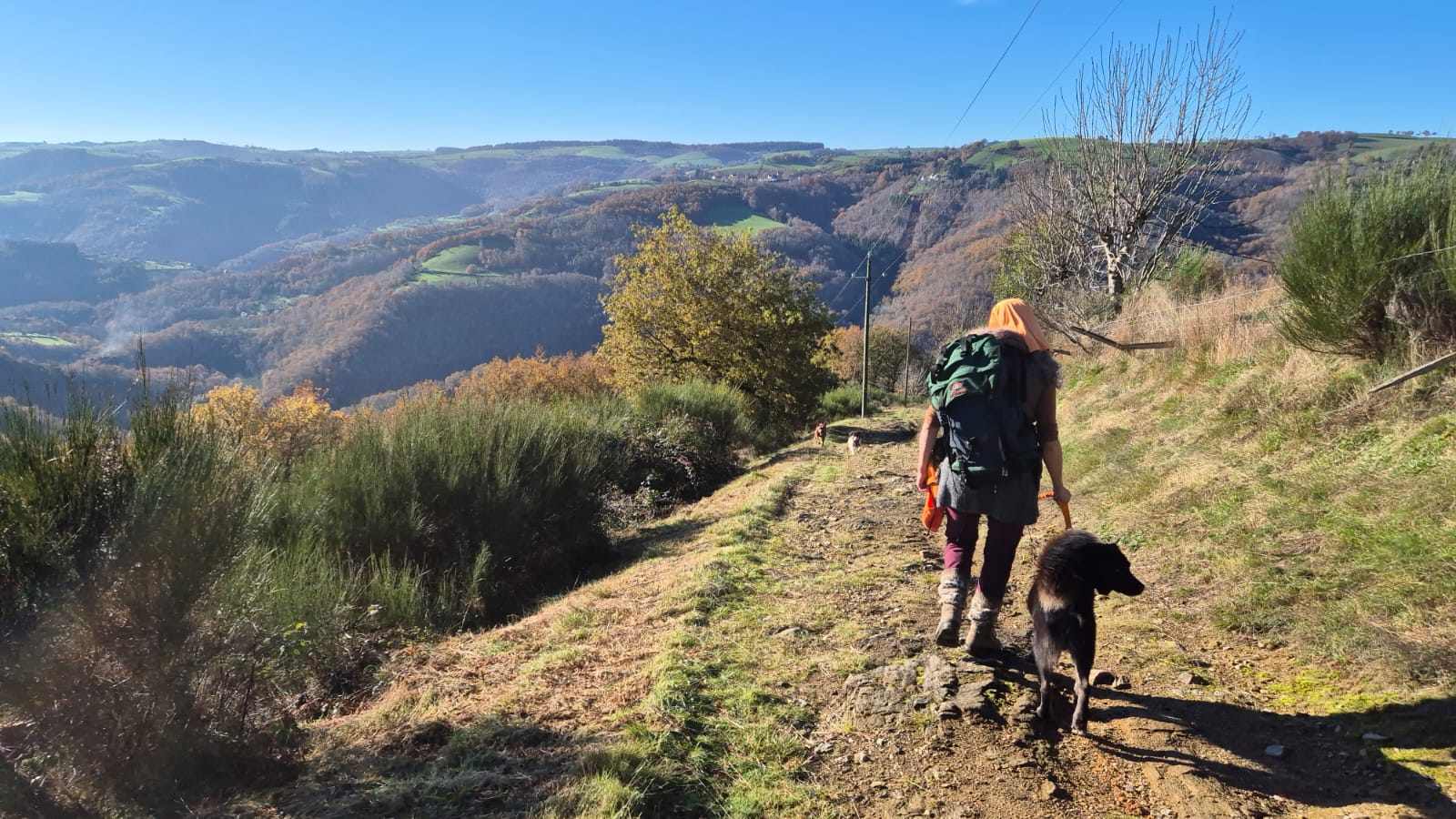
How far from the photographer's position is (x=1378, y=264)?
5.69 metres

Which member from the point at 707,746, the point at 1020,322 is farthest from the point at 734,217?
the point at 707,746

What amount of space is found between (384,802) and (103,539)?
1494mm

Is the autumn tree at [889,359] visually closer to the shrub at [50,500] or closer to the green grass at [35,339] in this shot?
the shrub at [50,500]

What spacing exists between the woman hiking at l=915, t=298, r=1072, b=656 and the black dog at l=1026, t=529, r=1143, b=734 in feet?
0.84

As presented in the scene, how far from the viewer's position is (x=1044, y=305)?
59.5 ft

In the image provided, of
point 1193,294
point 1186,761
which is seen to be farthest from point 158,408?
point 1193,294

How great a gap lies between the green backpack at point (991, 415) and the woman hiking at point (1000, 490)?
1 centimetres

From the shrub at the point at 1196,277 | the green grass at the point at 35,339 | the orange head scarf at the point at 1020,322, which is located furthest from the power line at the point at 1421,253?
the green grass at the point at 35,339

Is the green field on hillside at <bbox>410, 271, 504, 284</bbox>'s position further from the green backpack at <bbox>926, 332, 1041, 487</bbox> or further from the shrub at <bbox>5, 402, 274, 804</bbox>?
the green backpack at <bbox>926, 332, 1041, 487</bbox>

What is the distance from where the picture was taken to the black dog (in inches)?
110

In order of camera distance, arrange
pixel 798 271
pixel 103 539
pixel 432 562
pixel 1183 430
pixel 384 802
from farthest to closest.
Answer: pixel 798 271
pixel 1183 430
pixel 432 562
pixel 103 539
pixel 384 802

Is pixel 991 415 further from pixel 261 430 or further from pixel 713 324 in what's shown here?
pixel 713 324

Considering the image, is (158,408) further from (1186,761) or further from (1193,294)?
(1193,294)

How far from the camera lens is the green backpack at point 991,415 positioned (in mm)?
3148
